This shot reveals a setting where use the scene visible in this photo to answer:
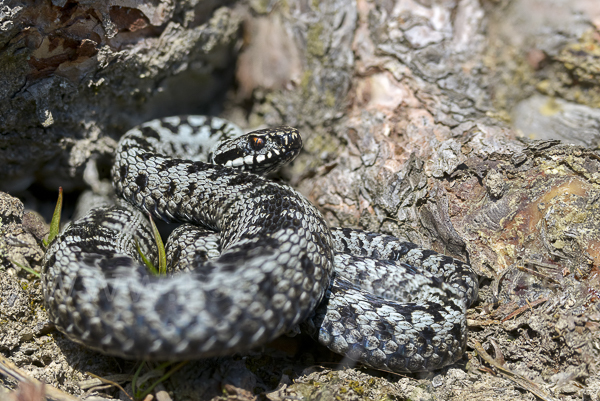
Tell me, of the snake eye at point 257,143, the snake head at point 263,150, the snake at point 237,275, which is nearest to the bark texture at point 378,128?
the snake at point 237,275

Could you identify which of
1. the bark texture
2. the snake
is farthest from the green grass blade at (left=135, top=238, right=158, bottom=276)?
the bark texture

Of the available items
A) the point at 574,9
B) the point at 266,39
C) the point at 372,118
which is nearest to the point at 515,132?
the point at 372,118

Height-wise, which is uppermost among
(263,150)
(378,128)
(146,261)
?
(378,128)

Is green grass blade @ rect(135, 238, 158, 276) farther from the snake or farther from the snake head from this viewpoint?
the snake head

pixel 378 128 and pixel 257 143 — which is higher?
pixel 378 128

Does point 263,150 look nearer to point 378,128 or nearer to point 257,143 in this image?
point 257,143

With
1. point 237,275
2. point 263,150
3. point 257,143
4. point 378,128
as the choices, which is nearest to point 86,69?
point 257,143
